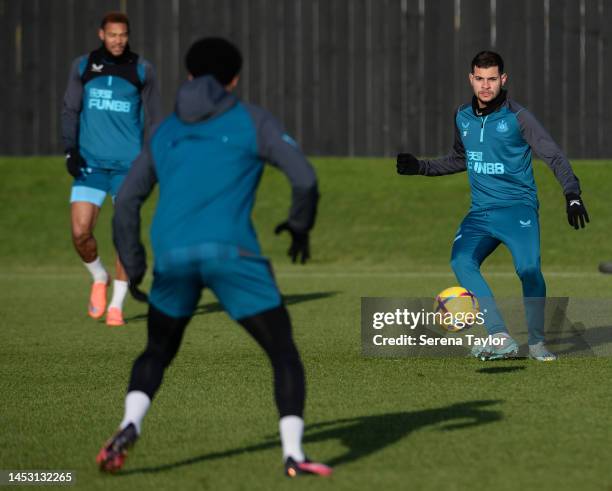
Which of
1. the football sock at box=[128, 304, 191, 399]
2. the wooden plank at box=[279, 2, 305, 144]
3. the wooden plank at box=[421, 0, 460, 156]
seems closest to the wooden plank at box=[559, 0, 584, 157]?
the wooden plank at box=[421, 0, 460, 156]

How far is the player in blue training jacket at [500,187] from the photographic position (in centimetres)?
887

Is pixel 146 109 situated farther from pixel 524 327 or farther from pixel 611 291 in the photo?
pixel 611 291

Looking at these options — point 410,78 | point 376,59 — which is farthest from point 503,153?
point 376,59

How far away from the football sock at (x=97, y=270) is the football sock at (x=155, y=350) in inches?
253

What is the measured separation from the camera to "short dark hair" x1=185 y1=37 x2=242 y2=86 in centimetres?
557

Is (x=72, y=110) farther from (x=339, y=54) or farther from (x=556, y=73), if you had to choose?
(x=556, y=73)

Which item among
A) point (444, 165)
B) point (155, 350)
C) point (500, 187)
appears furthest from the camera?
point (444, 165)

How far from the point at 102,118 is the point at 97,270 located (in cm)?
147

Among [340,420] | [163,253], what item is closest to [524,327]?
[340,420]

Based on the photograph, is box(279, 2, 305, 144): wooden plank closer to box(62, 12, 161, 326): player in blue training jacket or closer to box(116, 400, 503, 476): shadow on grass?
box(62, 12, 161, 326): player in blue training jacket

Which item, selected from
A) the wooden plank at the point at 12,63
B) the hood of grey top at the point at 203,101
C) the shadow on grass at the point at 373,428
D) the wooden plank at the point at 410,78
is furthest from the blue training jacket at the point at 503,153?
the wooden plank at the point at 12,63

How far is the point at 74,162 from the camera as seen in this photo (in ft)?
37.4

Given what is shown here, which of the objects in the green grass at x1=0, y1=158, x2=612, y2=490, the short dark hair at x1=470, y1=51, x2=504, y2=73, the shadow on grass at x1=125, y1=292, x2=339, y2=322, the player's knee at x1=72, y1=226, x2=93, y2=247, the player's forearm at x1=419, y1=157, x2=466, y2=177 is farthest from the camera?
the shadow on grass at x1=125, y1=292, x2=339, y2=322

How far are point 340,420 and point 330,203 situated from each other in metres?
13.7
